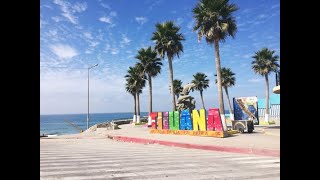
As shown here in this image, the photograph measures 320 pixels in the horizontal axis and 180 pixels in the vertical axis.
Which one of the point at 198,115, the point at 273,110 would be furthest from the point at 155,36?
the point at 273,110

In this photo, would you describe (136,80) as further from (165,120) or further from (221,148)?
(221,148)

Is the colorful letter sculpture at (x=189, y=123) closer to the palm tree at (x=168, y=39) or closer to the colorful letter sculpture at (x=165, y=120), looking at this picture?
the colorful letter sculpture at (x=165, y=120)

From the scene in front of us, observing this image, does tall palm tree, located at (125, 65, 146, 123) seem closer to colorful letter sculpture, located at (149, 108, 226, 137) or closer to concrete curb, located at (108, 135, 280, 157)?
colorful letter sculpture, located at (149, 108, 226, 137)

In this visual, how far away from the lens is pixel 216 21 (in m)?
32.9

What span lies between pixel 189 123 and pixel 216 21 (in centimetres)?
1093

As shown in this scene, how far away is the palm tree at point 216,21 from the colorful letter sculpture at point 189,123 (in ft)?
17.6

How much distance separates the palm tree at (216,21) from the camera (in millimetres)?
32562

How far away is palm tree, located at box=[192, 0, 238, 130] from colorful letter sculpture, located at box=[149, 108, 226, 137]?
5373mm

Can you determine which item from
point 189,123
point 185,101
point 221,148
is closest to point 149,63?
point 185,101

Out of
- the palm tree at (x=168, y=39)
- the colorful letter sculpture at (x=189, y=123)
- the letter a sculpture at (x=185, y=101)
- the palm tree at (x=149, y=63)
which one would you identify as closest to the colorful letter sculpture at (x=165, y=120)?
the colorful letter sculpture at (x=189, y=123)

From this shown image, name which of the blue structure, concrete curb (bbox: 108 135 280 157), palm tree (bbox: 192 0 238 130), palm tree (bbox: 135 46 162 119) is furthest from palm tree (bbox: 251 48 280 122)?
concrete curb (bbox: 108 135 280 157)
